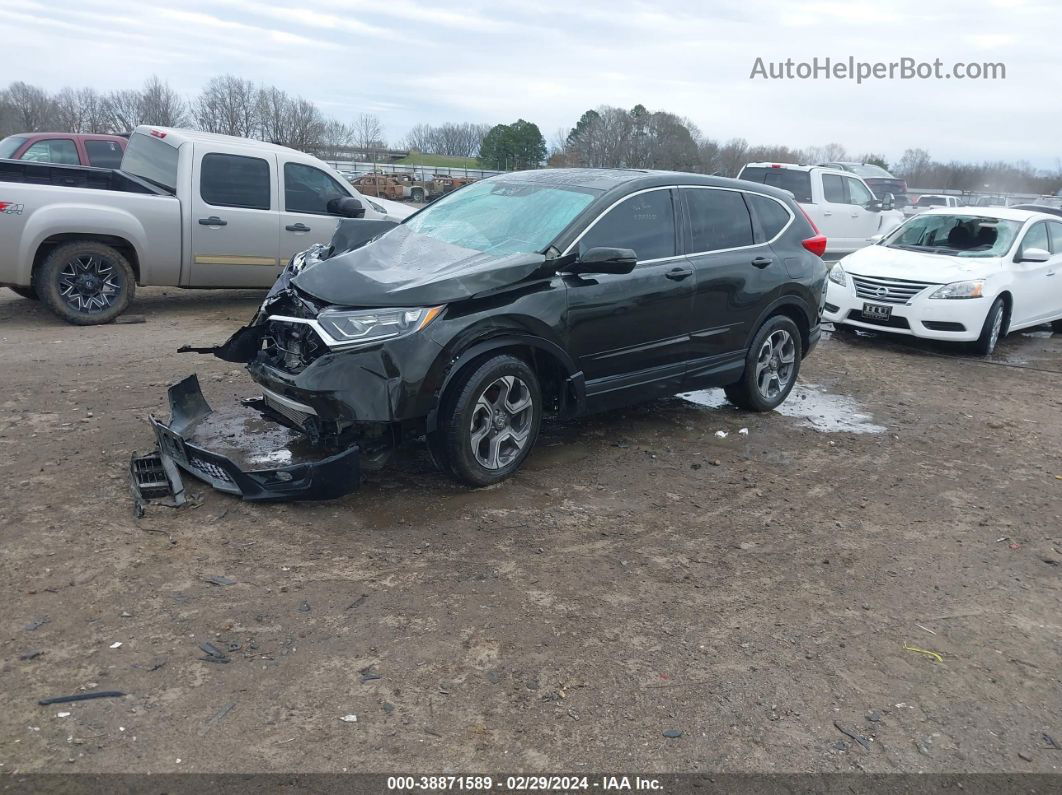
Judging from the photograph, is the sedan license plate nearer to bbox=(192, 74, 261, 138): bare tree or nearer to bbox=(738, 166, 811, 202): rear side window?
bbox=(738, 166, 811, 202): rear side window

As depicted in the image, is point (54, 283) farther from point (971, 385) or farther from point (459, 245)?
point (971, 385)

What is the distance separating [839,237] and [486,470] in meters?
12.4

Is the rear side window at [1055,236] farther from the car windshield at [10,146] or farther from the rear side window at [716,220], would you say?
the car windshield at [10,146]

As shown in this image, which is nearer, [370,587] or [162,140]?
[370,587]

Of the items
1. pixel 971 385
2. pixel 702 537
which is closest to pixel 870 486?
pixel 702 537

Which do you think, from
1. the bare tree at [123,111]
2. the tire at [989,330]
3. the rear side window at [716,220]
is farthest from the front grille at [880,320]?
the bare tree at [123,111]

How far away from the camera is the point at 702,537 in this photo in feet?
15.1

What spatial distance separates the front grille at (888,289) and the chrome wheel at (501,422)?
622 centimetres

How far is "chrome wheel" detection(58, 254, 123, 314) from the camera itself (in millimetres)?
8625

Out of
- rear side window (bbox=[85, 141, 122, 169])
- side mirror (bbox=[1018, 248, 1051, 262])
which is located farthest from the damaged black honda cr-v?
rear side window (bbox=[85, 141, 122, 169])

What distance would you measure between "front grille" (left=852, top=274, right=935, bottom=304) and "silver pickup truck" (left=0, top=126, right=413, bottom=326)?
575cm

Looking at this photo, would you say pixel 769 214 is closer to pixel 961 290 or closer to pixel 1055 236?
pixel 961 290

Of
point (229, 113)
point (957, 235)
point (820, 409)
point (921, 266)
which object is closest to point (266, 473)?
point (820, 409)

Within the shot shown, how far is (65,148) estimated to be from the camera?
13.1m
